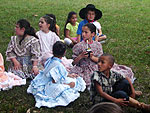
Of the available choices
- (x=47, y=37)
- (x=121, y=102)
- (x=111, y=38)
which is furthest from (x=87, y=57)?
(x=111, y=38)

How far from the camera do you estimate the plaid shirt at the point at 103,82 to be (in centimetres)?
374

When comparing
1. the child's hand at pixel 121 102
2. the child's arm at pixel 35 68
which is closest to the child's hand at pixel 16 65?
the child's arm at pixel 35 68

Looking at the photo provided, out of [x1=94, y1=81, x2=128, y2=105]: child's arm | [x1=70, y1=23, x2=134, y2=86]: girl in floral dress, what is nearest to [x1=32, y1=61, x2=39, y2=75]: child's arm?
[x1=70, y1=23, x2=134, y2=86]: girl in floral dress

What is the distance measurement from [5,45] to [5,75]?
2298 millimetres

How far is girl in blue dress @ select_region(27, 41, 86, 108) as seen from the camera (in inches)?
165

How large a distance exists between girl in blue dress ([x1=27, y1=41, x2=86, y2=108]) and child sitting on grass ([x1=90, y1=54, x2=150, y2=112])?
0.58 m

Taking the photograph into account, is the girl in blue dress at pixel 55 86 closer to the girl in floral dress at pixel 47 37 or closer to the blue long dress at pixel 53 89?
the blue long dress at pixel 53 89

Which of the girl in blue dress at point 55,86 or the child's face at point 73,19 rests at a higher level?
the child's face at point 73,19

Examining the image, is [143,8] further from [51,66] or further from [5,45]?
[51,66]

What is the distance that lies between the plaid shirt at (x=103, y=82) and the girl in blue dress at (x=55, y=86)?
0.53m

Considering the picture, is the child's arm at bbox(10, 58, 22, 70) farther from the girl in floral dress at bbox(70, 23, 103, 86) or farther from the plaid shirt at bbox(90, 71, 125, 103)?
the plaid shirt at bbox(90, 71, 125, 103)

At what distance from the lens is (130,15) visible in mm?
11703

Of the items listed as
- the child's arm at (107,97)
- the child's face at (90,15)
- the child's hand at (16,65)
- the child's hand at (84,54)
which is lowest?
the child's arm at (107,97)

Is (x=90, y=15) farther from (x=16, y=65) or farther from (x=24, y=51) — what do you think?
(x=16, y=65)
